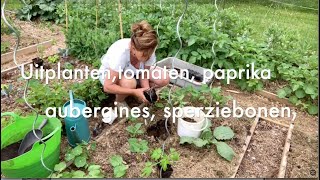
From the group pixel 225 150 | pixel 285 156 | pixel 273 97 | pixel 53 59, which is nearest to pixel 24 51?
pixel 53 59

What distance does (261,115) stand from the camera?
301 cm

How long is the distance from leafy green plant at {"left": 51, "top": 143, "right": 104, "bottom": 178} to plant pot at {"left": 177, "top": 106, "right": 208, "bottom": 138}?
2.40ft

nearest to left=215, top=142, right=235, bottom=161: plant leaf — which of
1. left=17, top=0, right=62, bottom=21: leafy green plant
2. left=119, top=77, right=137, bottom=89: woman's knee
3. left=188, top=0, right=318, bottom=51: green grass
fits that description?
left=119, top=77, right=137, bottom=89: woman's knee

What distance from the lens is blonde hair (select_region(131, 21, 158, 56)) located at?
2277 mm

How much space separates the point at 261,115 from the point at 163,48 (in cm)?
133

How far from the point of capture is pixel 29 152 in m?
1.92

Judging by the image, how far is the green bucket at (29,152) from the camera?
1896mm

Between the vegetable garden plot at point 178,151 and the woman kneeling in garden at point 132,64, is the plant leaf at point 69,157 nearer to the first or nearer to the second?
the vegetable garden plot at point 178,151

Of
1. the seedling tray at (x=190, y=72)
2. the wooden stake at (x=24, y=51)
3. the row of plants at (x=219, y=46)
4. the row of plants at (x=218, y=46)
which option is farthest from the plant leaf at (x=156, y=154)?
the wooden stake at (x=24, y=51)

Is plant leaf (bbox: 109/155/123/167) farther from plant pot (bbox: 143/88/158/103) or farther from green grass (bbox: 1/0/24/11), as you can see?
green grass (bbox: 1/0/24/11)

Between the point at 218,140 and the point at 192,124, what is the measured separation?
31cm

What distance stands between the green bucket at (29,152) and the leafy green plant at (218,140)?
37.8 inches

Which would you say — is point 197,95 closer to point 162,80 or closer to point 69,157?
point 162,80

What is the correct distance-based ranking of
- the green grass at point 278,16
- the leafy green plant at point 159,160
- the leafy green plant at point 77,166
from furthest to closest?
the green grass at point 278,16 < the leafy green plant at point 159,160 < the leafy green plant at point 77,166
